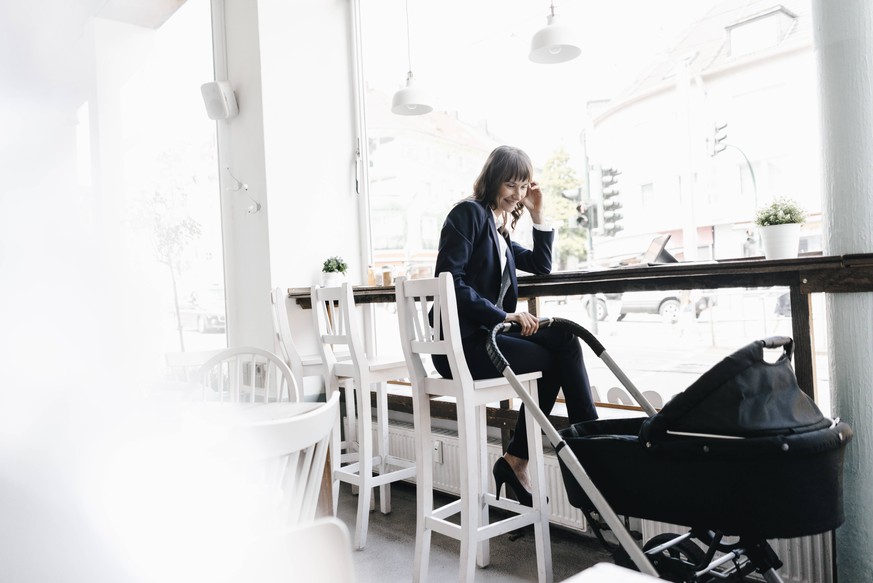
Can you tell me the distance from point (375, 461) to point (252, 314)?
5.00ft

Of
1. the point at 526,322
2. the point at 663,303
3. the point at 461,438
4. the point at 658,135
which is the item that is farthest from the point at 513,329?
the point at 658,135

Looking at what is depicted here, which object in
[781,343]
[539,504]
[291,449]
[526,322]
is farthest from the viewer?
[539,504]

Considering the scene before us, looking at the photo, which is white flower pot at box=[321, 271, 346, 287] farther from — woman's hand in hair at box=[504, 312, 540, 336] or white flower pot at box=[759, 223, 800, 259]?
white flower pot at box=[759, 223, 800, 259]

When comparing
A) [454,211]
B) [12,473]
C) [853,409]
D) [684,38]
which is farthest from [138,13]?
[684,38]

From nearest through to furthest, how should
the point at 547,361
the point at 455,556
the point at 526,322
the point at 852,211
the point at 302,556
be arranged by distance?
the point at 302,556 → the point at 852,211 → the point at 526,322 → the point at 547,361 → the point at 455,556

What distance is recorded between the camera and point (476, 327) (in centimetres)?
230

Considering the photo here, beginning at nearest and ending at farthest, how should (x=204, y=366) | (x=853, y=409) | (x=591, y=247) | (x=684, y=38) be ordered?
1. (x=853, y=409)
2. (x=204, y=366)
3. (x=684, y=38)
4. (x=591, y=247)

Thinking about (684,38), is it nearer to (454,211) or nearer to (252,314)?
(454,211)

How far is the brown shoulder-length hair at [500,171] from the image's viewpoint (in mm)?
2428

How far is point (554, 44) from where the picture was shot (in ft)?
8.46

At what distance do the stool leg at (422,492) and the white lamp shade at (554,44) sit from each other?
1524mm

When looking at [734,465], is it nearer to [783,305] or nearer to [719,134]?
[783,305]

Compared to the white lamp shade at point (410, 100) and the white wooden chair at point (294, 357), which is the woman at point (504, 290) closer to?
the white wooden chair at point (294, 357)

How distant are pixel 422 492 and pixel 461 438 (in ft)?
0.97
